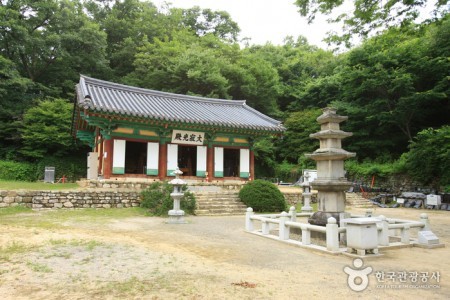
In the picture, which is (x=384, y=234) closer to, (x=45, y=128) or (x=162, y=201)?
(x=162, y=201)

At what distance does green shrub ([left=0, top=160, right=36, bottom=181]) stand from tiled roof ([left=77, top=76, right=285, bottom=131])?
9.69m

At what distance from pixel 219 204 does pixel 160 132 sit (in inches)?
206

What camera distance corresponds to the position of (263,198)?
1394 cm

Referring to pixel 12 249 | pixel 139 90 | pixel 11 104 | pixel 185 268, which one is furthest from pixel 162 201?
pixel 11 104

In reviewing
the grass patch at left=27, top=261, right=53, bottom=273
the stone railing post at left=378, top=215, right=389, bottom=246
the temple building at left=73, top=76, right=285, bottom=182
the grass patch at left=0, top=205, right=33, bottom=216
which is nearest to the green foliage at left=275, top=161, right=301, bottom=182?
the temple building at left=73, top=76, right=285, bottom=182

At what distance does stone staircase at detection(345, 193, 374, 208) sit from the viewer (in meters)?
18.4

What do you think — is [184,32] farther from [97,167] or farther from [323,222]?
[323,222]

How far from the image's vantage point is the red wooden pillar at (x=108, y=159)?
50.0 feet

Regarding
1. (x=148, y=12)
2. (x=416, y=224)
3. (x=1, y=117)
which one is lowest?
(x=416, y=224)

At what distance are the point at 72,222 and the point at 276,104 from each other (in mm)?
26788

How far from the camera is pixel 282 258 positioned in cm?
622

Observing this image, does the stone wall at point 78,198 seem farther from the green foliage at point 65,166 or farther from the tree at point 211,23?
the tree at point 211,23

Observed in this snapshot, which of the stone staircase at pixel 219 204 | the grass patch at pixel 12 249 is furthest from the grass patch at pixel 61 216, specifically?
the stone staircase at pixel 219 204

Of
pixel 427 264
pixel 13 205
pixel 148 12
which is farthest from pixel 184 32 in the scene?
pixel 427 264
